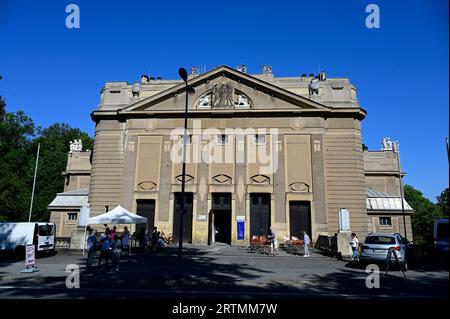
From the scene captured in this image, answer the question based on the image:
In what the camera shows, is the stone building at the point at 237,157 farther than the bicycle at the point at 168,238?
Yes

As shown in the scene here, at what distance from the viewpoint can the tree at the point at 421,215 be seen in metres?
56.6

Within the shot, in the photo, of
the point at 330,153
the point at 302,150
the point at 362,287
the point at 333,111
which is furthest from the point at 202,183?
the point at 362,287

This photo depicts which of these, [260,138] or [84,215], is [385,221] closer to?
[260,138]

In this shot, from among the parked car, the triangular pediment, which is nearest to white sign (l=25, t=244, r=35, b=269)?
the parked car

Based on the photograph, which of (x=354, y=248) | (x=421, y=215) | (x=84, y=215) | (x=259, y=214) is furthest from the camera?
(x=421, y=215)

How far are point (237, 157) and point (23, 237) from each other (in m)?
17.0

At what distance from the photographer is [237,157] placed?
28656mm

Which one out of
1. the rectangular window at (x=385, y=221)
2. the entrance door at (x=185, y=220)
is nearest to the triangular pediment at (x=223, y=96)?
the entrance door at (x=185, y=220)

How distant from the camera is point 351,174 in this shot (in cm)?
2783

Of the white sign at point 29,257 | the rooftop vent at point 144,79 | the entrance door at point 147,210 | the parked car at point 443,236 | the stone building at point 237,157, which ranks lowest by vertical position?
the white sign at point 29,257

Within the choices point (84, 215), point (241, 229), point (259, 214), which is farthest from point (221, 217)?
point (84, 215)

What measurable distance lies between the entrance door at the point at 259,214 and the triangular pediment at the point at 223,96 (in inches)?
320

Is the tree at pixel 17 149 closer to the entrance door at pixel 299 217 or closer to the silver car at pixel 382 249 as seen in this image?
the entrance door at pixel 299 217
